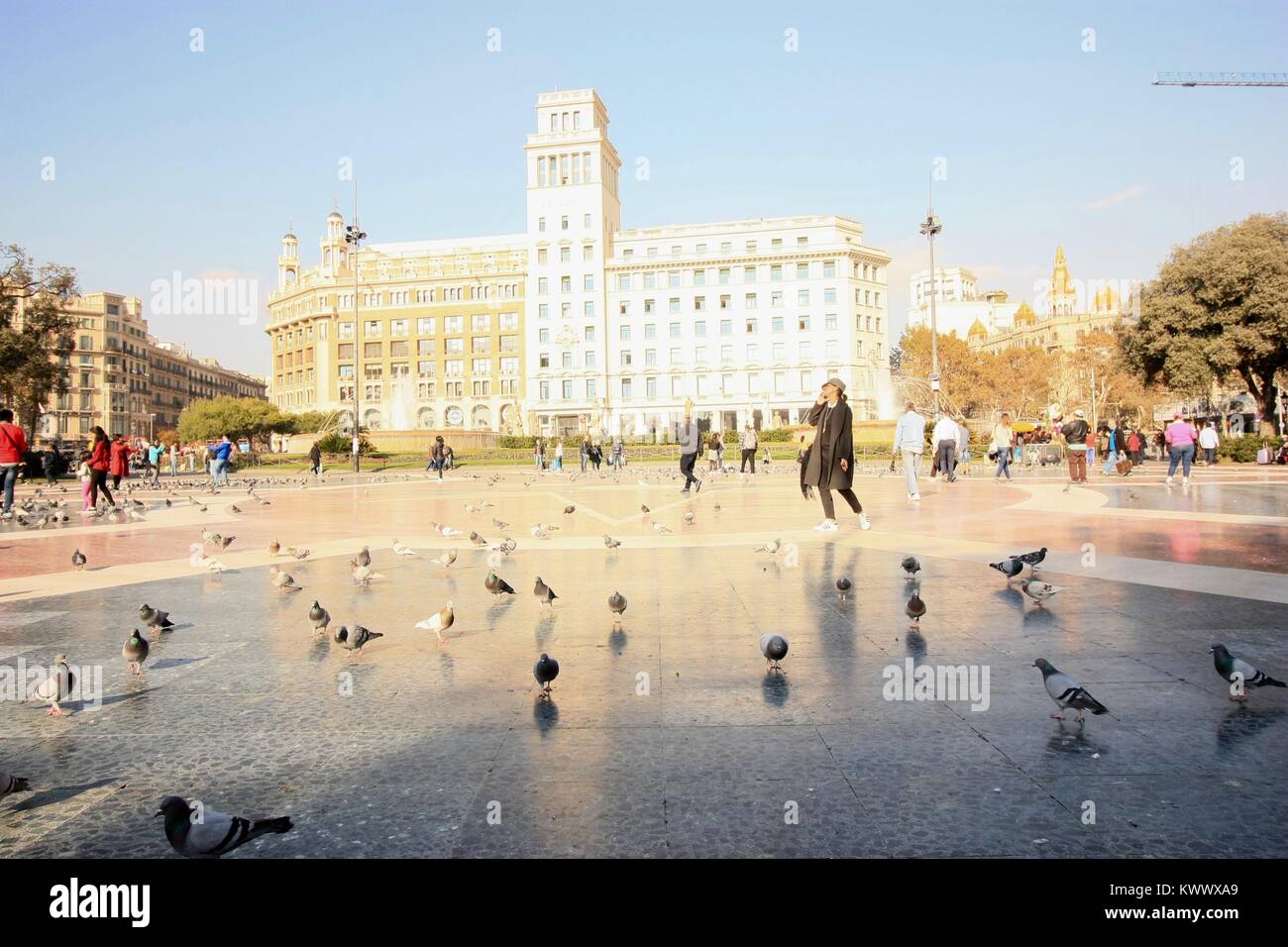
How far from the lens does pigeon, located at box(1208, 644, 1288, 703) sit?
3945 millimetres

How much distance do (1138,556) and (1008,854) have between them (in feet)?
23.9

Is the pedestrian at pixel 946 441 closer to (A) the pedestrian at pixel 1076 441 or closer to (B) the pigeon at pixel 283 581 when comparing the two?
(A) the pedestrian at pixel 1076 441

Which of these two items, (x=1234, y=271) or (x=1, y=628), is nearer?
(x=1, y=628)

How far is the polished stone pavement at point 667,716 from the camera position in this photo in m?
2.81

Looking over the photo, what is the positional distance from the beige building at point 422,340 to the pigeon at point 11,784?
3552 inches

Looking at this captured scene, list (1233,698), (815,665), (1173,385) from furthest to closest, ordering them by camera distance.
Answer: (1173,385) → (815,665) → (1233,698)

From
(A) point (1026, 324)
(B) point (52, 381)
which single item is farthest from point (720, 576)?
(A) point (1026, 324)

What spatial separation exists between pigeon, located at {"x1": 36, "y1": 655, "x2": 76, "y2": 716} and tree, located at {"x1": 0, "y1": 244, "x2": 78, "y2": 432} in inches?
1697

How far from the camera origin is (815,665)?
15.8 feet

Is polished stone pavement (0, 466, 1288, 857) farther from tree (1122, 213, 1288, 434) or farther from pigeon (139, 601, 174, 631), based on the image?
tree (1122, 213, 1288, 434)

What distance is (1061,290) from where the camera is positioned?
159m

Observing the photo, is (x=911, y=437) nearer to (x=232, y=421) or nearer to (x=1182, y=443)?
(x=1182, y=443)

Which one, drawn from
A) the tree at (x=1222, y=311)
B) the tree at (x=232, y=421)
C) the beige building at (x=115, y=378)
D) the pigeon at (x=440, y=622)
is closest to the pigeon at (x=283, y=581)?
the pigeon at (x=440, y=622)

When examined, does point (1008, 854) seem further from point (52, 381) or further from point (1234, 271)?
point (52, 381)
